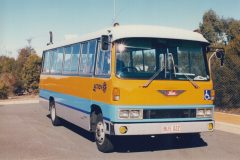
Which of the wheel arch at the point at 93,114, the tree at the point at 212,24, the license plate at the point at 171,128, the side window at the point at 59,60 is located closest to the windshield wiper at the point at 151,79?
the license plate at the point at 171,128

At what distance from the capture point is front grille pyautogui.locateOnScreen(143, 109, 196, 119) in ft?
29.7

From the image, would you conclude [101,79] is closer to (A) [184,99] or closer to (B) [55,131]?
(A) [184,99]

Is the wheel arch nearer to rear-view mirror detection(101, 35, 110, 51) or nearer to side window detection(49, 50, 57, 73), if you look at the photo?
rear-view mirror detection(101, 35, 110, 51)

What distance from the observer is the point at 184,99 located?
9.45 m

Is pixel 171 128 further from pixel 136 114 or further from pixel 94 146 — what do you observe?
pixel 94 146

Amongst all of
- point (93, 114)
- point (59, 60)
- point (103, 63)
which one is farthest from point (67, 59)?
point (103, 63)

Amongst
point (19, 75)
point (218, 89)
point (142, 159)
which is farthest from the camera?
point (19, 75)

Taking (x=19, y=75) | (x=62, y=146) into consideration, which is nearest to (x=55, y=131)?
(x=62, y=146)

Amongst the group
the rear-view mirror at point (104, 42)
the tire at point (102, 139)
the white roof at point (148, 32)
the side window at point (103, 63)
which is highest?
the white roof at point (148, 32)

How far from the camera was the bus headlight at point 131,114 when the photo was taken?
884cm

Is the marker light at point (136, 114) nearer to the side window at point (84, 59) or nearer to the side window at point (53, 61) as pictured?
the side window at point (84, 59)

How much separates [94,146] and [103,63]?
7.23ft

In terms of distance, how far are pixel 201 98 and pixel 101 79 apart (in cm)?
238

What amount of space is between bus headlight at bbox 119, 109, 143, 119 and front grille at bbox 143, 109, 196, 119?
12 centimetres
